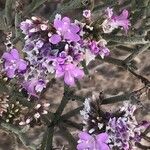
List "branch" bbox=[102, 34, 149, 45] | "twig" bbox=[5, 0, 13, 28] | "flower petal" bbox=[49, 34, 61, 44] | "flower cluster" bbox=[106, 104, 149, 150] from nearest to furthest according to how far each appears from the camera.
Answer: "flower petal" bbox=[49, 34, 61, 44], "flower cluster" bbox=[106, 104, 149, 150], "branch" bbox=[102, 34, 149, 45], "twig" bbox=[5, 0, 13, 28]

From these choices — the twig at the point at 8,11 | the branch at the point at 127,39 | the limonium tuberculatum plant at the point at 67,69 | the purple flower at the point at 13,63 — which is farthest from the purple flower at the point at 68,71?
the twig at the point at 8,11

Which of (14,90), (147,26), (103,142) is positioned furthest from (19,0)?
(103,142)

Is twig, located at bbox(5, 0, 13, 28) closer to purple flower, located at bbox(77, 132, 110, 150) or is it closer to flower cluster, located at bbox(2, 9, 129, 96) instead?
flower cluster, located at bbox(2, 9, 129, 96)

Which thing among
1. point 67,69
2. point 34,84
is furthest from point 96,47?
point 34,84

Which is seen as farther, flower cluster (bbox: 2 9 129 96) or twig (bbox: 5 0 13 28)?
twig (bbox: 5 0 13 28)

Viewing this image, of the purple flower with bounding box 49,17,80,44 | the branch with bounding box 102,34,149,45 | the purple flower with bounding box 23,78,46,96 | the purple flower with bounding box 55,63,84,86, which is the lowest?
the purple flower with bounding box 55,63,84,86

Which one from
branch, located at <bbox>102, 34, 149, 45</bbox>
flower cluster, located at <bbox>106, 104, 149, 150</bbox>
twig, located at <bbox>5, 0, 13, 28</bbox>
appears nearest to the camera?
flower cluster, located at <bbox>106, 104, 149, 150</bbox>

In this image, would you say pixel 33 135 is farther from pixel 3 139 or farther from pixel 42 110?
pixel 42 110

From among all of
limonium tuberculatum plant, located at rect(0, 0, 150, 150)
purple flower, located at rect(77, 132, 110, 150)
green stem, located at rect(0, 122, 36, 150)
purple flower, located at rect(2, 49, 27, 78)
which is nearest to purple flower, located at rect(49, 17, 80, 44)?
limonium tuberculatum plant, located at rect(0, 0, 150, 150)
